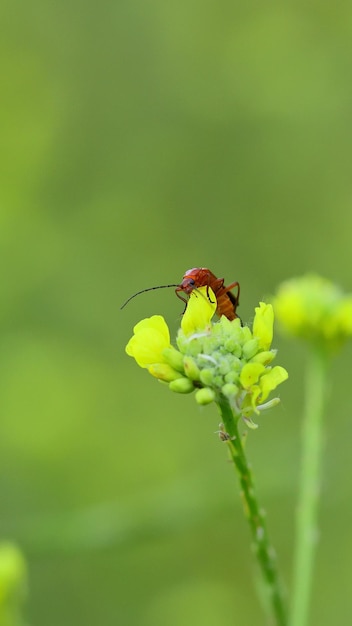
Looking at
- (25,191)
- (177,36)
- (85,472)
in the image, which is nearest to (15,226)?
(25,191)

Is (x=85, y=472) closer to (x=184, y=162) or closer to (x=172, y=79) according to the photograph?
(x=184, y=162)

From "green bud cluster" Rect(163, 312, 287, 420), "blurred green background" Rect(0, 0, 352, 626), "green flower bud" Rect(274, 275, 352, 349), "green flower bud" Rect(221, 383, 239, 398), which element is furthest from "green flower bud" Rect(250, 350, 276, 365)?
"blurred green background" Rect(0, 0, 352, 626)

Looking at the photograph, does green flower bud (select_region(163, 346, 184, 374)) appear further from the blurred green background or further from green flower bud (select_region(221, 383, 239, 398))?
the blurred green background

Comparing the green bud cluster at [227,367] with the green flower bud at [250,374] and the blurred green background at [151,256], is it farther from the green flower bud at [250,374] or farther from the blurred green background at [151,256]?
the blurred green background at [151,256]

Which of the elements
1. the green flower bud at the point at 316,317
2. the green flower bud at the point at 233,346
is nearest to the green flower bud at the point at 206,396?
the green flower bud at the point at 233,346

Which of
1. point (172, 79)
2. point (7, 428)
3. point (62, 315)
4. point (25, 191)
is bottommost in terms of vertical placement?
point (7, 428)

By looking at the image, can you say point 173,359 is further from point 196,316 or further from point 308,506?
point 308,506

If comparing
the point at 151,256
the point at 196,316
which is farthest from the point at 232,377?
the point at 151,256
